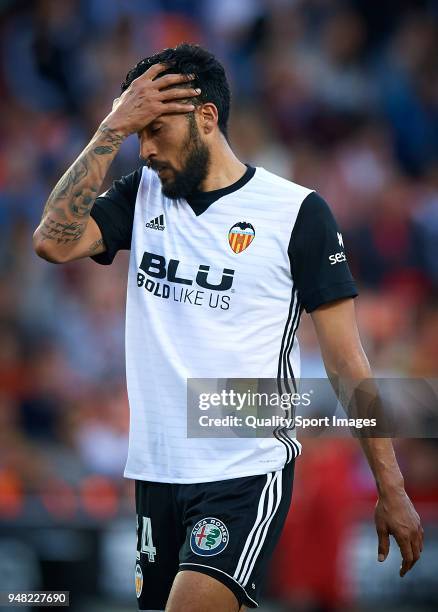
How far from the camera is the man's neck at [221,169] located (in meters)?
4.54

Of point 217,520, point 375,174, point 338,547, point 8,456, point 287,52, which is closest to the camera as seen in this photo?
point 217,520

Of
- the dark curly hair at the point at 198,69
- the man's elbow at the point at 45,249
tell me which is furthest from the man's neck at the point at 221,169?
the man's elbow at the point at 45,249

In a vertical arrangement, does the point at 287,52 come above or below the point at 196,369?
above

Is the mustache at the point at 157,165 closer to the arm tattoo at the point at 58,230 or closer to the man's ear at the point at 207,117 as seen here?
the man's ear at the point at 207,117

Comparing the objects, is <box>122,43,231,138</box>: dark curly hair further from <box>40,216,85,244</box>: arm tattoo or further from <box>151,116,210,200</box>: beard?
→ <box>40,216,85,244</box>: arm tattoo

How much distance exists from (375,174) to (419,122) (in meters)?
0.91

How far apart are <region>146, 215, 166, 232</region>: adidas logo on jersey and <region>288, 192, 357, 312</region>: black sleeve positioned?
52 cm

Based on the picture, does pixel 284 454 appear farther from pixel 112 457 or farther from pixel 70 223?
pixel 112 457

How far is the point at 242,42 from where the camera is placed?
11750 mm

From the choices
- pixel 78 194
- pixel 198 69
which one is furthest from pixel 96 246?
pixel 198 69

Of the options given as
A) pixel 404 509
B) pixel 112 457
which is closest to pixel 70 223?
pixel 404 509

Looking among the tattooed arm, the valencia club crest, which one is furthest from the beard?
the valencia club crest

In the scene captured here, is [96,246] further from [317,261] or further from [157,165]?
[317,261]

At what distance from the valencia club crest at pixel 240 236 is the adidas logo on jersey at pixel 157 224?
0.94 feet
